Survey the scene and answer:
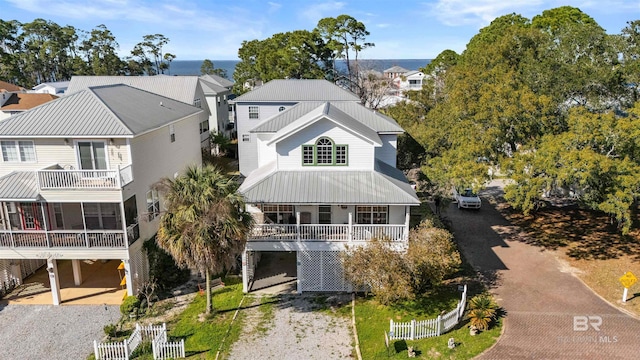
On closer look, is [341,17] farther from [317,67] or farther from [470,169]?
[470,169]

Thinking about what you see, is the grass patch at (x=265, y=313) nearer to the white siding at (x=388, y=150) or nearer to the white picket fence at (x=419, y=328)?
the white picket fence at (x=419, y=328)

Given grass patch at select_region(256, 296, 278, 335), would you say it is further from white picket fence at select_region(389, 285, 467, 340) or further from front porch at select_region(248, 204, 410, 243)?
white picket fence at select_region(389, 285, 467, 340)

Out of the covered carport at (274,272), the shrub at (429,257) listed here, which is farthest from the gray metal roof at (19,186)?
the shrub at (429,257)

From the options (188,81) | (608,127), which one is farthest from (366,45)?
(608,127)

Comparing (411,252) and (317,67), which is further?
(317,67)

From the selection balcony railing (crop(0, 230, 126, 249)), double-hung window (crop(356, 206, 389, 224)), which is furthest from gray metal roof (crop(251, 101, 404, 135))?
balcony railing (crop(0, 230, 126, 249))
